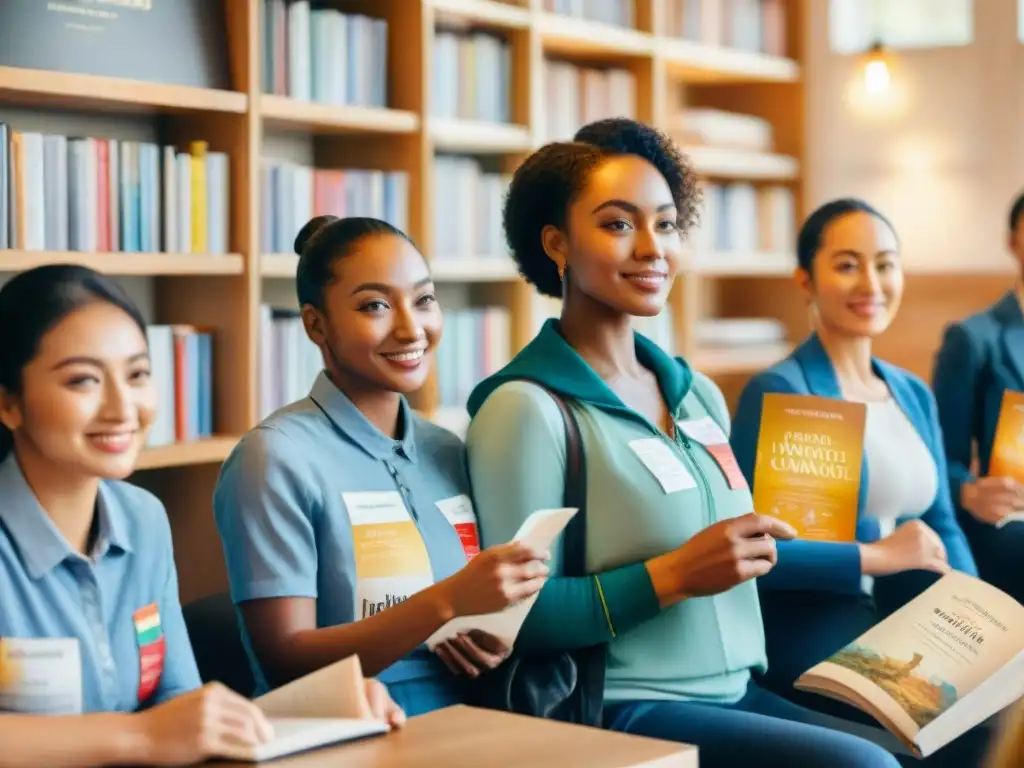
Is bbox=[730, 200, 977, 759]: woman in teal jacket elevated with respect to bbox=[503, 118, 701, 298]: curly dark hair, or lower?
lower

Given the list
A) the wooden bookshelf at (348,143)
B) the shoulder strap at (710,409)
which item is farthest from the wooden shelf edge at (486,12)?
the shoulder strap at (710,409)

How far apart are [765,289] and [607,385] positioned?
4.03 metres

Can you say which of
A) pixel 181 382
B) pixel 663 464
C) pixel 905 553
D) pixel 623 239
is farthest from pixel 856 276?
pixel 181 382

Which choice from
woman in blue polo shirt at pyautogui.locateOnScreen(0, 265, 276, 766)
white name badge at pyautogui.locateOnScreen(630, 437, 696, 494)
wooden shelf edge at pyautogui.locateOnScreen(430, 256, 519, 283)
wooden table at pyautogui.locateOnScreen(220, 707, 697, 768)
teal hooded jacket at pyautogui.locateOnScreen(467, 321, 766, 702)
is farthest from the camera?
wooden shelf edge at pyautogui.locateOnScreen(430, 256, 519, 283)

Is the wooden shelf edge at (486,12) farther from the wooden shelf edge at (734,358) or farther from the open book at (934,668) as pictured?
the open book at (934,668)

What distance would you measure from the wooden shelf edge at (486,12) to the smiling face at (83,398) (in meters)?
2.90

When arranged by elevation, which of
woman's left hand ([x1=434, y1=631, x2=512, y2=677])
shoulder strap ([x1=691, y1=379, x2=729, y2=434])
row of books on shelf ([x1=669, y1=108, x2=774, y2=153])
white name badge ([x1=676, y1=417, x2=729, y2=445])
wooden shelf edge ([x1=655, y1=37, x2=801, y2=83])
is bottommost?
woman's left hand ([x1=434, y1=631, x2=512, y2=677])

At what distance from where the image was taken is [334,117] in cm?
399

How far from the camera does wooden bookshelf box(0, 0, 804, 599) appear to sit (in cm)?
357

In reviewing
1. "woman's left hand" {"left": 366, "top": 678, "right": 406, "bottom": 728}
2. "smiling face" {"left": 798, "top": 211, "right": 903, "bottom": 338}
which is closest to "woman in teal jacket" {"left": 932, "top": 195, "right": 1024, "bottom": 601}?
"smiling face" {"left": 798, "top": 211, "right": 903, "bottom": 338}

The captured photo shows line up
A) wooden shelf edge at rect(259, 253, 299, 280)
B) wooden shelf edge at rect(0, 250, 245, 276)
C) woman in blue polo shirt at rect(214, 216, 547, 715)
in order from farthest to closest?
wooden shelf edge at rect(259, 253, 299, 280) → wooden shelf edge at rect(0, 250, 245, 276) → woman in blue polo shirt at rect(214, 216, 547, 715)

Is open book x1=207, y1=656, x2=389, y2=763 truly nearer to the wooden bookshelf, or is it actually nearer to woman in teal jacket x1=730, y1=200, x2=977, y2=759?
woman in teal jacket x1=730, y1=200, x2=977, y2=759

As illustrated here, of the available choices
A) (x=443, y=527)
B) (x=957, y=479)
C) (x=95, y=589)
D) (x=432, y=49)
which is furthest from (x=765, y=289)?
(x=95, y=589)

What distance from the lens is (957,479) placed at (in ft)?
10.3
